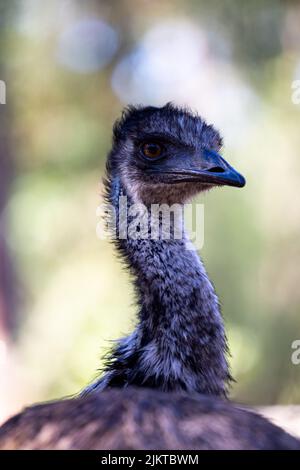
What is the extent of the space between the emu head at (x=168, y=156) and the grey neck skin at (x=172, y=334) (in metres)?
0.30

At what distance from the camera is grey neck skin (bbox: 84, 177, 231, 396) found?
8.52 feet

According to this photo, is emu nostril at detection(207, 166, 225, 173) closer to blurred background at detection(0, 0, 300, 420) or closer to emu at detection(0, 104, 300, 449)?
emu at detection(0, 104, 300, 449)

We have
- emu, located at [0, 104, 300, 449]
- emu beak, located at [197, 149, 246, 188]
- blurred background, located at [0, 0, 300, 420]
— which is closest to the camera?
emu, located at [0, 104, 300, 449]

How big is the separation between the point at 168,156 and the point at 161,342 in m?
0.85

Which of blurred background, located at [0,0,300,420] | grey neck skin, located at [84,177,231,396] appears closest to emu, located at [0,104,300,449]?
grey neck skin, located at [84,177,231,396]

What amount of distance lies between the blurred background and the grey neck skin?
459 centimetres

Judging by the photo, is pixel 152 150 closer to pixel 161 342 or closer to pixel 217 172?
pixel 217 172

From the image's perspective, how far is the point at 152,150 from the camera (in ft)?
10.4

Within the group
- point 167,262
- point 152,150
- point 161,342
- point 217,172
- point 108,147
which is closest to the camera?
point 161,342

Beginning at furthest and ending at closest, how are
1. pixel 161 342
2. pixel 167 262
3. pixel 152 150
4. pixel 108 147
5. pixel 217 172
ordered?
pixel 108 147 → pixel 152 150 → pixel 217 172 → pixel 167 262 → pixel 161 342

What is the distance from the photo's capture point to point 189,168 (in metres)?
3.10

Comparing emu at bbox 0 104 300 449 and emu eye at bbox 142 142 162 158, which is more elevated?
emu eye at bbox 142 142 162 158

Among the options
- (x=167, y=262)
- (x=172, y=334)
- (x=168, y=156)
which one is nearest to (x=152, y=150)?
(x=168, y=156)

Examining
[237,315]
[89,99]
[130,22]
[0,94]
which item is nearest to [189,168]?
[0,94]
